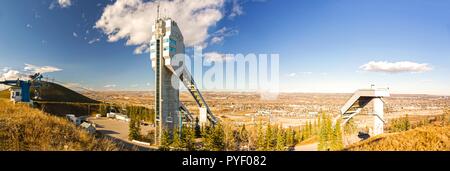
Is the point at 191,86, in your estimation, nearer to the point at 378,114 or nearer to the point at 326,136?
the point at 326,136

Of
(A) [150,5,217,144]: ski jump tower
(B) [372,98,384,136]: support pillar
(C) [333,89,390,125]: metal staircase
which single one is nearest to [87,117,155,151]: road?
(A) [150,5,217,144]: ski jump tower

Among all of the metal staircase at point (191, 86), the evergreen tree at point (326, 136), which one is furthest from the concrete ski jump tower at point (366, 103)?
the metal staircase at point (191, 86)

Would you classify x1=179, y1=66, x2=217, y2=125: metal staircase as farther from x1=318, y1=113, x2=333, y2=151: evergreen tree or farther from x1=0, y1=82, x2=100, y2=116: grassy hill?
x1=0, y1=82, x2=100, y2=116: grassy hill

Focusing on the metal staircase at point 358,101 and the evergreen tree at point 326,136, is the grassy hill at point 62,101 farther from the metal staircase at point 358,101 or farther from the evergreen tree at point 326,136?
the metal staircase at point 358,101

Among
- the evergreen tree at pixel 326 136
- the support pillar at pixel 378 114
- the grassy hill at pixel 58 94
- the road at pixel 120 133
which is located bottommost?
the road at pixel 120 133

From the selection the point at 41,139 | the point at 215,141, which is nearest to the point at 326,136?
the point at 215,141
